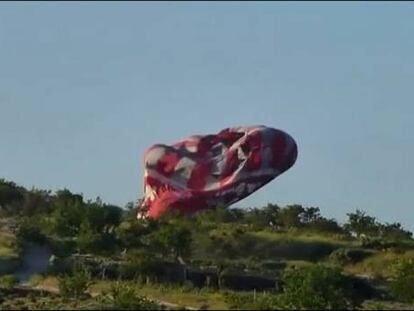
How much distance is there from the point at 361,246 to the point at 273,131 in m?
7.44

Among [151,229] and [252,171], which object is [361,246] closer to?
[252,171]

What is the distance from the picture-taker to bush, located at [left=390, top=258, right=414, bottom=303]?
43.3 m

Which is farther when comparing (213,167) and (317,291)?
(213,167)

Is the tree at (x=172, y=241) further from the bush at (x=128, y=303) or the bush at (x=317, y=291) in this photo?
the bush at (x=128, y=303)

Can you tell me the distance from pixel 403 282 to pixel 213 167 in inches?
759

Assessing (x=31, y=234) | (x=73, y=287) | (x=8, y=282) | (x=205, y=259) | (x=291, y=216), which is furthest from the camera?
(x=291, y=216)

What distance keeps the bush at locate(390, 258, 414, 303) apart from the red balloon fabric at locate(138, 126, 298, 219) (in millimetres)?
13214

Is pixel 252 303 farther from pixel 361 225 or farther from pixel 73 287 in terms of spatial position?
pixel 361 225

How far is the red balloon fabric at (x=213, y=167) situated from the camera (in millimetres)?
59156

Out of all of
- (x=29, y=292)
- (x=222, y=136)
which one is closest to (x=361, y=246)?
(x=222, y=136)

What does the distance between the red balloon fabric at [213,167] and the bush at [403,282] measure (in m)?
13.2

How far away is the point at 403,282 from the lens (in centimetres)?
4431

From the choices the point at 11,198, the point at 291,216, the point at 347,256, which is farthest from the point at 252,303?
the point at 11,198

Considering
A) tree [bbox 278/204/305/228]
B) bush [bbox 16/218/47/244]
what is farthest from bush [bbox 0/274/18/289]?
tree [bbox 278/204/305/228]
